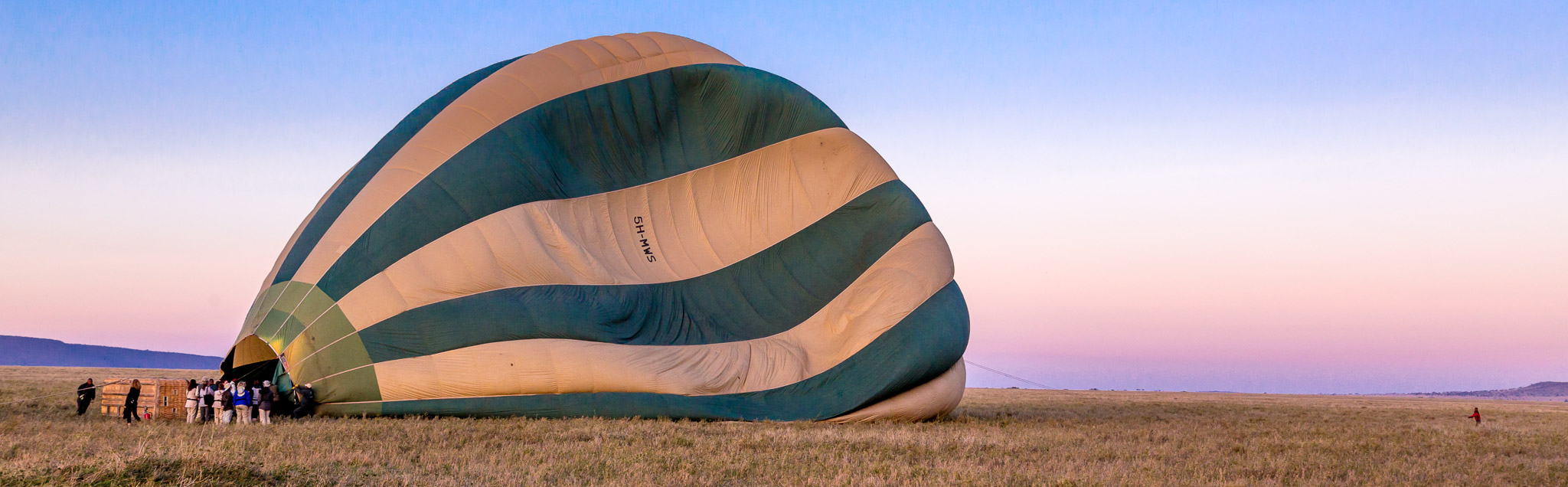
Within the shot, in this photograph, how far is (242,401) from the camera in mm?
12602

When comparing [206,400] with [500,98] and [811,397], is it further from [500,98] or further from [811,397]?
Result: [811,397]

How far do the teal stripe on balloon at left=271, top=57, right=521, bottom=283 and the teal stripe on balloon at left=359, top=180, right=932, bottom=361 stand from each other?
82.5 inches

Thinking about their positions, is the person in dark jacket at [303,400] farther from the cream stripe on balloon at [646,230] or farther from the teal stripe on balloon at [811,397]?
the cream stripe on balloon at [646,230]

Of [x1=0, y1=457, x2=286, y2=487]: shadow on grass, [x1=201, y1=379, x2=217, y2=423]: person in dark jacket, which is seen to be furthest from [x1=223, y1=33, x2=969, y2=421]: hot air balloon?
[x1=0, y1=457, x2=286, y2=487]: shadow on grass

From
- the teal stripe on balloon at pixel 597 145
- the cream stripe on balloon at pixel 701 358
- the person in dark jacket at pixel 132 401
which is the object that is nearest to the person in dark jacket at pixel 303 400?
the cream stripe on balloon at pixel 701 358

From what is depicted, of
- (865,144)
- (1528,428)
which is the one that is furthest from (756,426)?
(1528,428)

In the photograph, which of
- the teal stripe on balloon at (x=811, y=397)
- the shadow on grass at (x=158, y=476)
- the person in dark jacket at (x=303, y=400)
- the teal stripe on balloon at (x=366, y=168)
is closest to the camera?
the shadow on grass at (x=158, y=476)

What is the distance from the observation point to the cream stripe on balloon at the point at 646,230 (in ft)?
43.5

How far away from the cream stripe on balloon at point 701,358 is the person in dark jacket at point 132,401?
3453mm

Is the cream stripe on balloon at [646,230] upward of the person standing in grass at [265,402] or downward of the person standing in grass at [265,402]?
upward

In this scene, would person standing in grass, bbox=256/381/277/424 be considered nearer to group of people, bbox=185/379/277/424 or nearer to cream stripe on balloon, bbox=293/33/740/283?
group of people, bbox=185/379/277/424

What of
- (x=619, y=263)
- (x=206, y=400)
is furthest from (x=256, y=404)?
(x=619, y=263)

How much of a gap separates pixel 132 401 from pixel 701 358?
7579 millimetres

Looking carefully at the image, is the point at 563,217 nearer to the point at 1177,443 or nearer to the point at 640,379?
the point at 640,379
